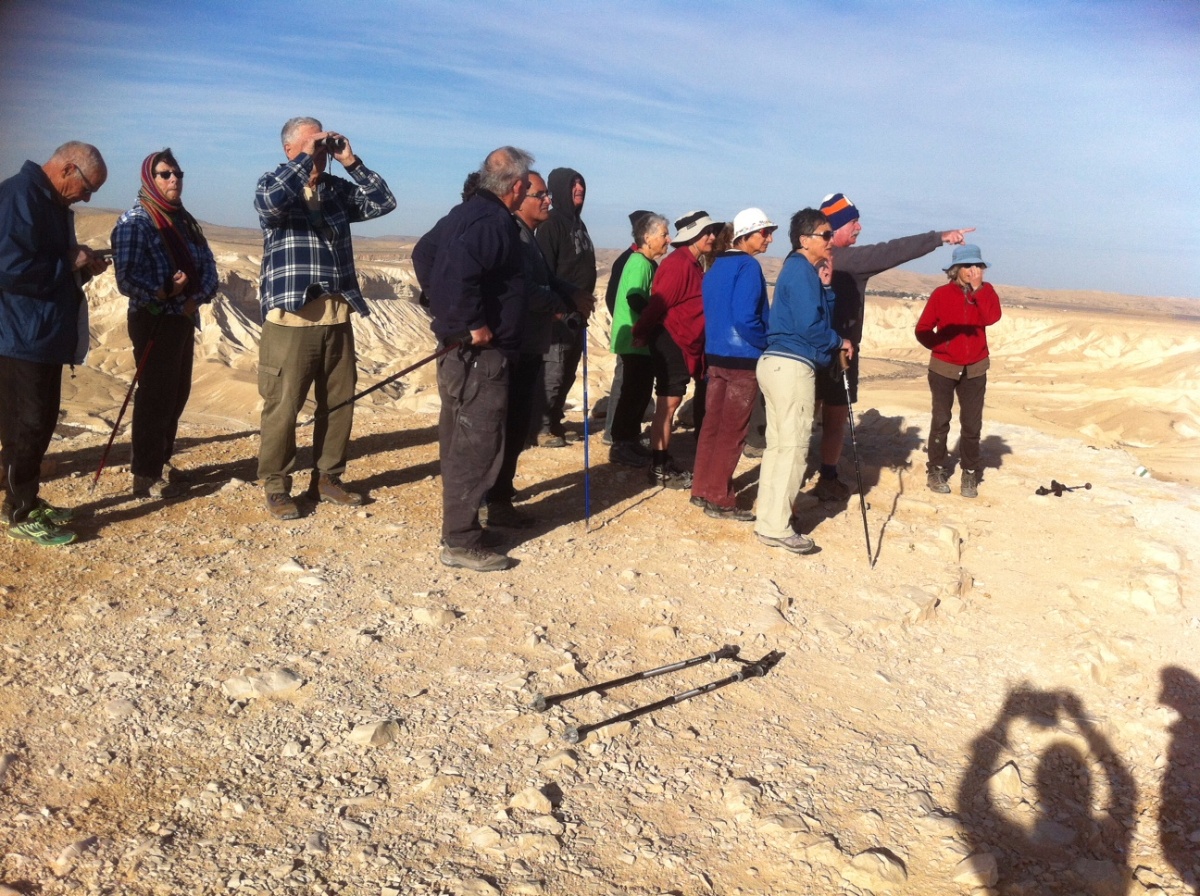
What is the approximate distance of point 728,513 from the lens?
249 inches

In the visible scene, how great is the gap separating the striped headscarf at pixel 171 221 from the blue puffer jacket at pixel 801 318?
11.9 ft

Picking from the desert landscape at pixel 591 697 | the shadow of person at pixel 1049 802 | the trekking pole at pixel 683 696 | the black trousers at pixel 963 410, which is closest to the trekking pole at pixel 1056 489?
the desert landscape at pixel 591 697

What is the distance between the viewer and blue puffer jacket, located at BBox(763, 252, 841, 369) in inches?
218

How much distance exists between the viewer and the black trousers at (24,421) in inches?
196

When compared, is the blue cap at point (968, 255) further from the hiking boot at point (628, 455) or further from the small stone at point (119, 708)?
the small stone at point (119, 708)

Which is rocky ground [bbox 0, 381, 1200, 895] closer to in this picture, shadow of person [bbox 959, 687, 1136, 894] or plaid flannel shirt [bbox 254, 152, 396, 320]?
shadow of person [bbox 959, 687, 1136, 894]

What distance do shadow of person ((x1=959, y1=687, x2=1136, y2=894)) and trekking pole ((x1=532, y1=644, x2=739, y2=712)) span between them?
1.11 meters

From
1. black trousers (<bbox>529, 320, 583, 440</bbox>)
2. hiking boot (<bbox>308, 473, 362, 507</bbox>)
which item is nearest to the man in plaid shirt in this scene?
hiking boot (<bbox>308, 473, 362, 507</bbox>)

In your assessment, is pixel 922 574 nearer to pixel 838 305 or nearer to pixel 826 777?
pixel 838 305

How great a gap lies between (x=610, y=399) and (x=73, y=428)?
536cm

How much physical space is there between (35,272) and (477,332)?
7.49ft

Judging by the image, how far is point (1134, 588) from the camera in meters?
5.68

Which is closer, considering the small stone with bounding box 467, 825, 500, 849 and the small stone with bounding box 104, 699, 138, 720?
the small stone with bounding box 467, 825, 500, 849

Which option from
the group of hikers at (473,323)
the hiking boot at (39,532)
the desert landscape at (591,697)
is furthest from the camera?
the hiking boot at (39,532)
